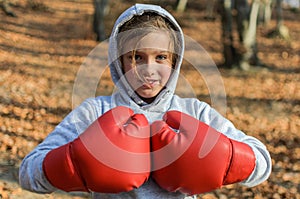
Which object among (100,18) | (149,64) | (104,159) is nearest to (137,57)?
(149,64)

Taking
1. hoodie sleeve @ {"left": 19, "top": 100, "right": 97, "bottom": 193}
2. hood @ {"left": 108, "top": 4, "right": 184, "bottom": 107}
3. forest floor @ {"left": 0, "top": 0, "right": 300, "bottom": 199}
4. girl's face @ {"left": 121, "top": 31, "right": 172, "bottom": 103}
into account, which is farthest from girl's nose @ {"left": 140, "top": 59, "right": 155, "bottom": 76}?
forest floor @ {"left": 0, "top": 0, "right": 300, "bottom": 199}

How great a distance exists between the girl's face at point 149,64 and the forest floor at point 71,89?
2547 mm

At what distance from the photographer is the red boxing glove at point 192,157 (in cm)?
172

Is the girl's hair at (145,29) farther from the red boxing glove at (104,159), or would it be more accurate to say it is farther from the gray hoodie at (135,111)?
the red boxing glove at (104,159)

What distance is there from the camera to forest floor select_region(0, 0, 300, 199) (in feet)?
16.8

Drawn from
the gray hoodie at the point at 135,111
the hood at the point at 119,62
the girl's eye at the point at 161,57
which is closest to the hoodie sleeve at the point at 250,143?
the gray hoodie at the point at 135,111

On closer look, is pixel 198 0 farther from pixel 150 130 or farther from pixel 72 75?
pixel 150 130

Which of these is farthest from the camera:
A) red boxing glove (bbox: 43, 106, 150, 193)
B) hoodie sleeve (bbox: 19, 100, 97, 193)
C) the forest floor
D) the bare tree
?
the bare tree

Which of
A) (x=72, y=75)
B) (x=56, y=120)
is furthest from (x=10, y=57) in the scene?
(x=56, y=120)

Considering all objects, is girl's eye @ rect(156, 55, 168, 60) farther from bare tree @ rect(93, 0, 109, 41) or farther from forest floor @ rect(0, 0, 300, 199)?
bare tree @ rect(93, 0, 109, 41)

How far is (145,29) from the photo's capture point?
1928mm

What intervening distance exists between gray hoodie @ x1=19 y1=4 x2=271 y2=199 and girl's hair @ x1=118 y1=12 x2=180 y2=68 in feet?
0.07

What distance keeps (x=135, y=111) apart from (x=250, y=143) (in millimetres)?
456

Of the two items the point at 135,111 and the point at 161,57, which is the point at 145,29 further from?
the point at 135,111
